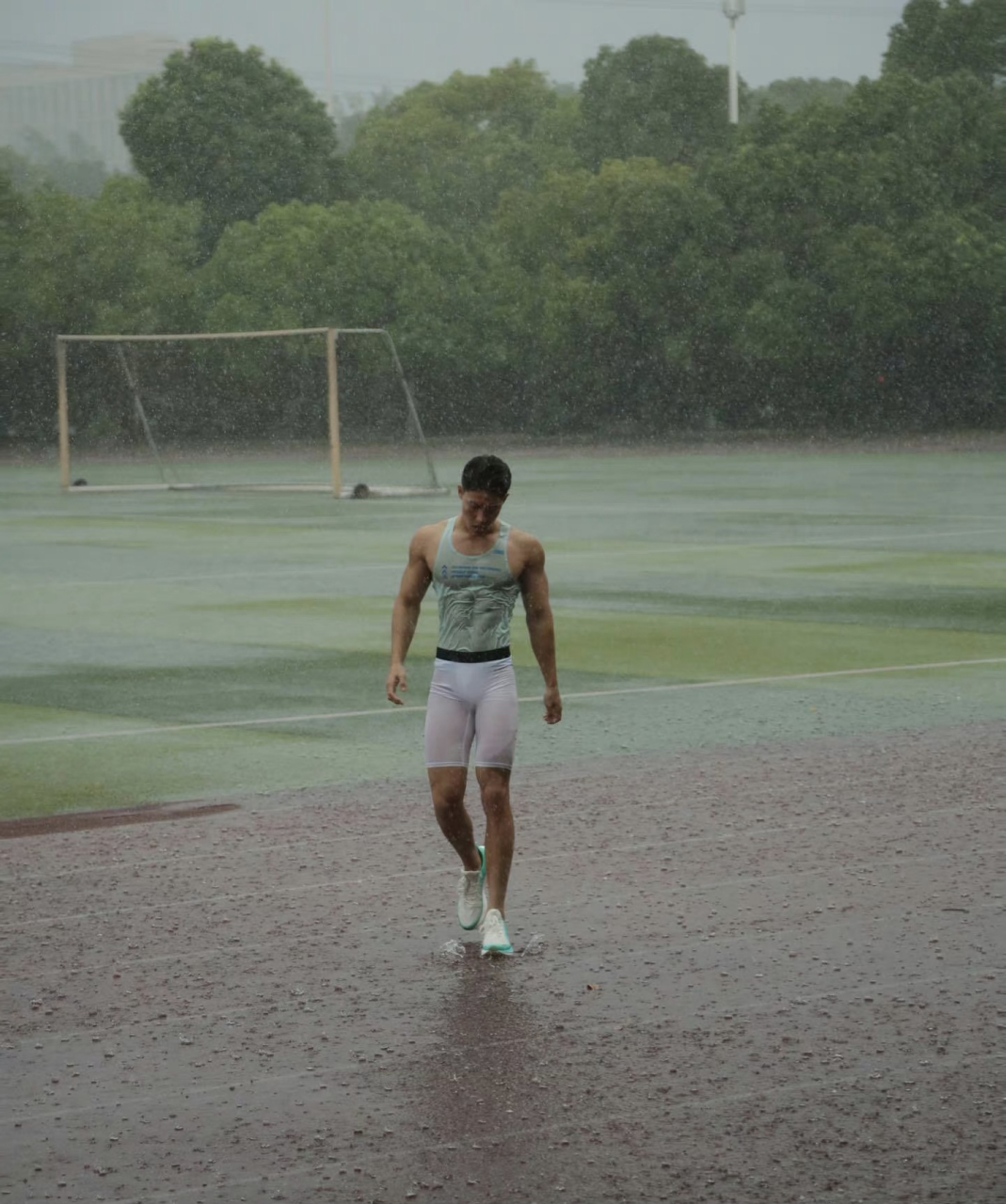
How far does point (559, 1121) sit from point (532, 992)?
1.17 metres

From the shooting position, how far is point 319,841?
28.8 ft

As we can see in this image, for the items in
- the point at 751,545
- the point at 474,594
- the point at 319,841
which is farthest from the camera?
A: the point at 751,545

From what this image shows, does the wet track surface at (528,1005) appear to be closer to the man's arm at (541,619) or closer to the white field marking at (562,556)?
the man's arm at (541,619)

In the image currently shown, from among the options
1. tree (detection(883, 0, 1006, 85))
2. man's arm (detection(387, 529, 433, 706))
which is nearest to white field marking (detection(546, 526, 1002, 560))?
man's arm (detection(387, 529, 433, 706))

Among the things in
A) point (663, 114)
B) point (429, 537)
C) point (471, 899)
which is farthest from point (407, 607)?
point (663, 114)

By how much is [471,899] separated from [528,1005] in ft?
2.76

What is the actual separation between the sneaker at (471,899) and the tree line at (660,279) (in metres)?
49.3

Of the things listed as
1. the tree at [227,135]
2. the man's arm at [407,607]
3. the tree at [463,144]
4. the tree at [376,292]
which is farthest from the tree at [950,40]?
the man's arm at [407,607]

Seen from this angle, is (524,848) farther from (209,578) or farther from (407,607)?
(209,578)

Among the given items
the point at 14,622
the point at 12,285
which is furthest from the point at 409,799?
the point at 12,285

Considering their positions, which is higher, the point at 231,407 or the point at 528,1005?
the point at 528,1005

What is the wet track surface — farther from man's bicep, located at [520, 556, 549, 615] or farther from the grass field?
the grass field

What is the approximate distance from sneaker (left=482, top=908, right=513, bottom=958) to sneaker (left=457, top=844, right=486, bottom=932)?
0.53 ft

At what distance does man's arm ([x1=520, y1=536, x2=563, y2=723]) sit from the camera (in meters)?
7.21
